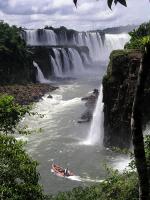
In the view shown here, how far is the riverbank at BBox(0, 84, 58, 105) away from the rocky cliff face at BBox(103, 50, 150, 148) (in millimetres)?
21457

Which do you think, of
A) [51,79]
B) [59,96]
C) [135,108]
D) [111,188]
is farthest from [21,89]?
[135,108]

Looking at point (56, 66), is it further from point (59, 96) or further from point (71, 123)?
point (71, 123)

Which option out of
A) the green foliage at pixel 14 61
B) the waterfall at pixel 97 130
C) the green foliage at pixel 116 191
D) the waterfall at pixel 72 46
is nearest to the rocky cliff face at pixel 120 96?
the waterfall at pixel 97 130

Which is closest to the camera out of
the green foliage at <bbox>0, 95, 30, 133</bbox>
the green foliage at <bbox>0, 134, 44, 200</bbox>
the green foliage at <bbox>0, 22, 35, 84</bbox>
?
the green foliage at <bbox>0, 134, 44, 200</bbox>

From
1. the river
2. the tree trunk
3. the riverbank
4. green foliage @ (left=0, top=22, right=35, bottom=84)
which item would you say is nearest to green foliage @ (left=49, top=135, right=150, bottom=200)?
the river

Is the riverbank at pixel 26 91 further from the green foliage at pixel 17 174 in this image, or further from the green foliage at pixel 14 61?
the green foliage at pixel 17 174

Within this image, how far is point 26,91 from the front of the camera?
62.2 meters

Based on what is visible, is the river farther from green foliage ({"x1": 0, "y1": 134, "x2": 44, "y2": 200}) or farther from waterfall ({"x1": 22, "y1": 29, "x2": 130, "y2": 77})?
waterfall ({"x1": 22, "y1": 29, "x2": 130, "y2": 77})

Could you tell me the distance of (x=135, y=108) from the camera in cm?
858

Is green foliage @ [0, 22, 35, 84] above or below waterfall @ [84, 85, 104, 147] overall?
above

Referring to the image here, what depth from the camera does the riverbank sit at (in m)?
57.8

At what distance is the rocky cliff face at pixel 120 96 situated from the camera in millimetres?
33594

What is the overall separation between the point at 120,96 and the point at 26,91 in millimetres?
28850

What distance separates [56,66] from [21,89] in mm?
20891
